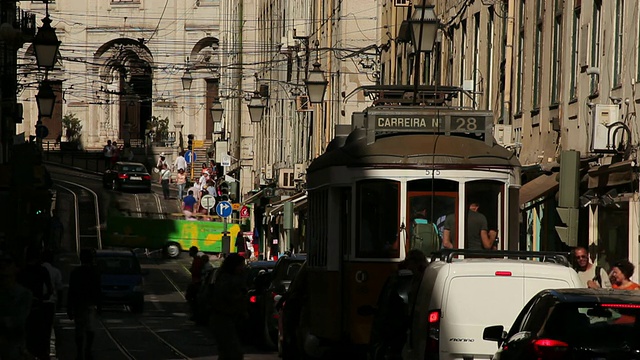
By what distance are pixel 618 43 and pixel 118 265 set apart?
19.2 meters

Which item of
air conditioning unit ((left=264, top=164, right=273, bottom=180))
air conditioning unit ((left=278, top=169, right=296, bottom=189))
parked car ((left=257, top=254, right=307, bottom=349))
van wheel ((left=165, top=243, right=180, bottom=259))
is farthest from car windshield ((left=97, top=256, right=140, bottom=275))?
air conditioning unit ((left=264, top=164, right=273, bottom=180))

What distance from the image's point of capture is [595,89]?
80.2 feet

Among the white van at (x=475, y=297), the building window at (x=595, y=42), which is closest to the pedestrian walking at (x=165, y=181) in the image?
the building window at (x=595, y=42)

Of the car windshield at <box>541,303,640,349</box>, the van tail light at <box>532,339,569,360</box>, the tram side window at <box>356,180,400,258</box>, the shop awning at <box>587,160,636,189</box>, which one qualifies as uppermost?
the shop awning at <box>587,160,636,189</box>

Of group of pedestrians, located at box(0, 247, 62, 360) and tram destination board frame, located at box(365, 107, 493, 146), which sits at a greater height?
tram destination board frame, located at box(365, 107, 493, 146)

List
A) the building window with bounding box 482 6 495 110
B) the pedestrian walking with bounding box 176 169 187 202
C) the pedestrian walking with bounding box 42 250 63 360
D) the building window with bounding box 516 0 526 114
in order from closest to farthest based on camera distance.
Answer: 1. the pedestrian walking with bounding box 42 250 63 360
2. the building window with bounding box 516 0 526 114
3. the building window with bounding box 482 6 495 110
4. the pedestrian walking with bounding box 176 169 187 202

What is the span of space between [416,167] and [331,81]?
3278 centimetres

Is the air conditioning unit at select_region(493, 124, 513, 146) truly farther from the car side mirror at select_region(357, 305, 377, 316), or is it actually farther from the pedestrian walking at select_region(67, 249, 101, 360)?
the car side mirror at select_region(357, 305, 377, 316)

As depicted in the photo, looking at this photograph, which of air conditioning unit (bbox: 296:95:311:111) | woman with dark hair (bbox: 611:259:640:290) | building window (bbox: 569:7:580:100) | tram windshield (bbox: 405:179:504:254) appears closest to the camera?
woman with dark hair (bbox: 611:259:640:290)

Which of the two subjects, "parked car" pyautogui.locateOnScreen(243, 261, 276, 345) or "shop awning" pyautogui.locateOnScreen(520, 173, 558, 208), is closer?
"shop awning" pyautogui.locateOnScreen(520, 173, 558, 208)

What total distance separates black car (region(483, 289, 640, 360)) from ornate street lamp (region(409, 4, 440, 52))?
40.9ft

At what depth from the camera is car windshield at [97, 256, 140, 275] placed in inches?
1537

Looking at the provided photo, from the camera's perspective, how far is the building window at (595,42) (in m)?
24.4

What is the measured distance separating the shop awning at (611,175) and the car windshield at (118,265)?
17258 millimetres
